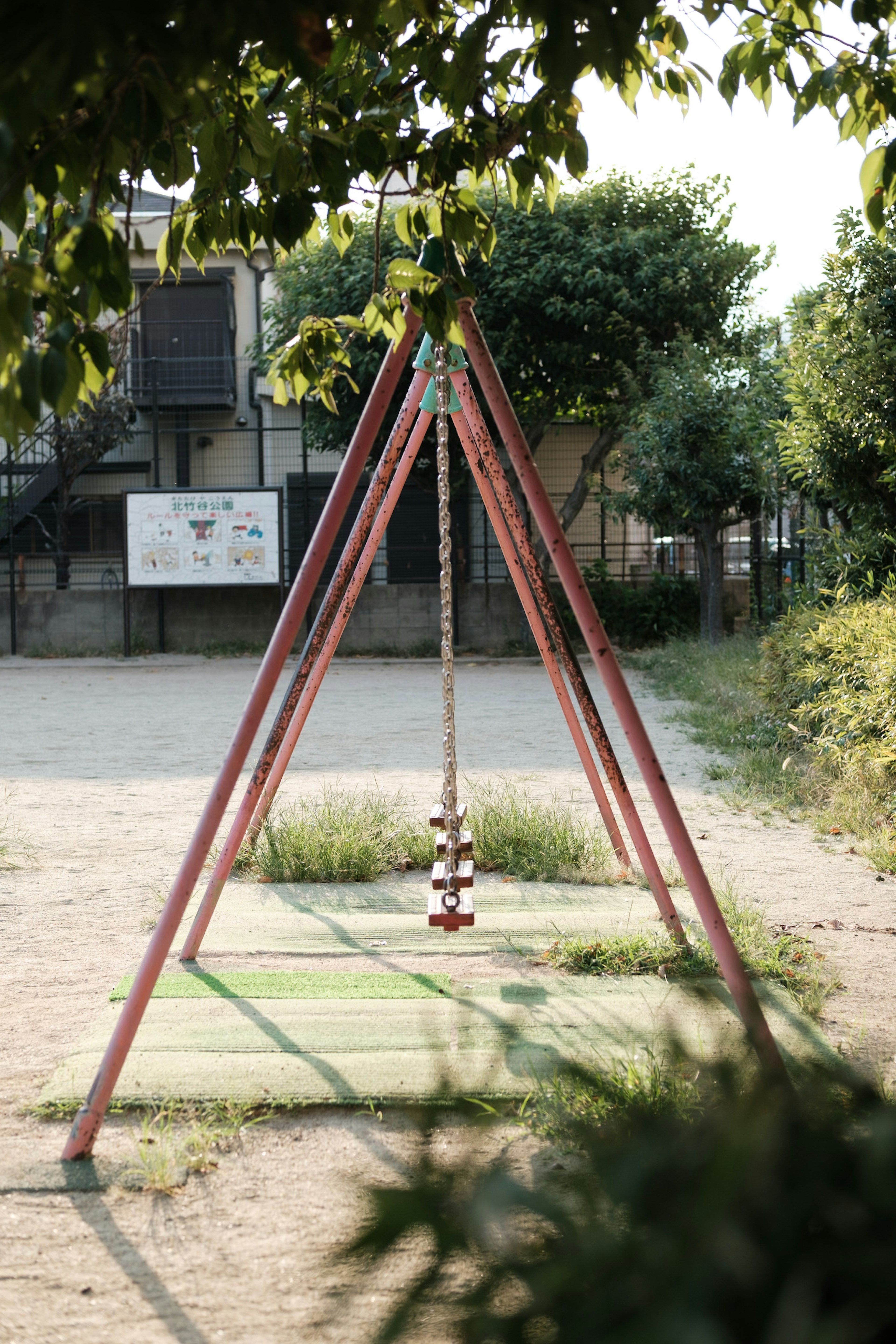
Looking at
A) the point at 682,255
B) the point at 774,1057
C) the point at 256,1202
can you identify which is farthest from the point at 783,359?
the point at 774,1057

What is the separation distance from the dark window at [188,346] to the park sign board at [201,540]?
11.3 ft

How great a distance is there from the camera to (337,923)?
417 cm

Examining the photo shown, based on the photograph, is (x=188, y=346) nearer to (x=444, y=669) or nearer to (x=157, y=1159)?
(x=444, y=669)

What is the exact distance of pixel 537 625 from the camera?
Result: 4199mm

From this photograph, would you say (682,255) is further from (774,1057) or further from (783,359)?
(774,1057)

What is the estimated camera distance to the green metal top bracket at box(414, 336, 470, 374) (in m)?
3.62

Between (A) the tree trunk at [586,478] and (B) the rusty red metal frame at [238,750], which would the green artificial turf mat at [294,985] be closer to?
(B) the rusty red metal frame at [238,750]

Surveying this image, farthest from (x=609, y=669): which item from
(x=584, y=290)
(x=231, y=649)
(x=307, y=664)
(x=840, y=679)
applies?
(x=231, y=649)

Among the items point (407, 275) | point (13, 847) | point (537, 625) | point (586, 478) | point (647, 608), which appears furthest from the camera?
point (647, 608)

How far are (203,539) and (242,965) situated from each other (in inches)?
521

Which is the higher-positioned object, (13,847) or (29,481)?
(29,481)

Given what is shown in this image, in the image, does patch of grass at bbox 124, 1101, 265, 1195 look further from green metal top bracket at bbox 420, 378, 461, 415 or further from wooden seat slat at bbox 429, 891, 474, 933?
green metal top bracket at bbox 420, 378, 461, 415

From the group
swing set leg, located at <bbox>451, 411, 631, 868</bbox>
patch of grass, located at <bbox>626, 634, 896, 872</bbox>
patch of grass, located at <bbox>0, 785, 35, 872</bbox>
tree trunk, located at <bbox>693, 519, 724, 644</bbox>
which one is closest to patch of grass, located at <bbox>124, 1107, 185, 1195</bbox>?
swing set leg, located at <bbox>451, 411, 631, 868</bbox>

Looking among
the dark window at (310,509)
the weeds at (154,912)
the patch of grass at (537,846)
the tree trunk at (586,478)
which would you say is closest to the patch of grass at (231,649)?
the dark window at (310,509)
